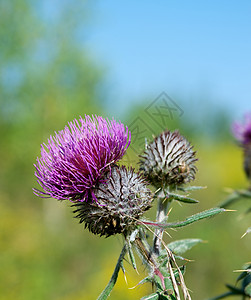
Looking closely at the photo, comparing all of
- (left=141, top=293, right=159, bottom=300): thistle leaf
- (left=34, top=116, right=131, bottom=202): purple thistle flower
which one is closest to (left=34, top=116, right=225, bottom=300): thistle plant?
(left=34, top=116, right=131, bottom=202): purple thistle flower

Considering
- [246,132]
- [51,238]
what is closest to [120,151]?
[246,132]

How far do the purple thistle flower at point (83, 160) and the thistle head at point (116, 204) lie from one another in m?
0.06

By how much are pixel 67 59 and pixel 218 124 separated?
5119 cm

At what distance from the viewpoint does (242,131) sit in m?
5.10

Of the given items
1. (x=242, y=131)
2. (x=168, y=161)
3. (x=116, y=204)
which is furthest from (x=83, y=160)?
(x=242, y=131)

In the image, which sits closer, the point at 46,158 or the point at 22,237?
the point at 46,158

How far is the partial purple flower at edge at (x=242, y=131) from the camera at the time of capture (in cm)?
506

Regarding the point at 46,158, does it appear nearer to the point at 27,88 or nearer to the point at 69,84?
the point at 27,88

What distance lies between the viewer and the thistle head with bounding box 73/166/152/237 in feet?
7.71

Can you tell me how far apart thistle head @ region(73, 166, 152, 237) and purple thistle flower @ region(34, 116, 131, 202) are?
0.06 m

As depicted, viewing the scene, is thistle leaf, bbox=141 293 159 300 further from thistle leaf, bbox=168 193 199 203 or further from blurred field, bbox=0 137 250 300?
blurred field, bbox=0 137 250 300

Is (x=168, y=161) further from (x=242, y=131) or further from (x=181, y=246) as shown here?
(x=242, y=131)

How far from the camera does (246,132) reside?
5.07 m

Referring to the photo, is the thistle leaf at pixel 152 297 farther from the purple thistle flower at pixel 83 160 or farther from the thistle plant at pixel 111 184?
the purple thistle flower at pixel 83 160
